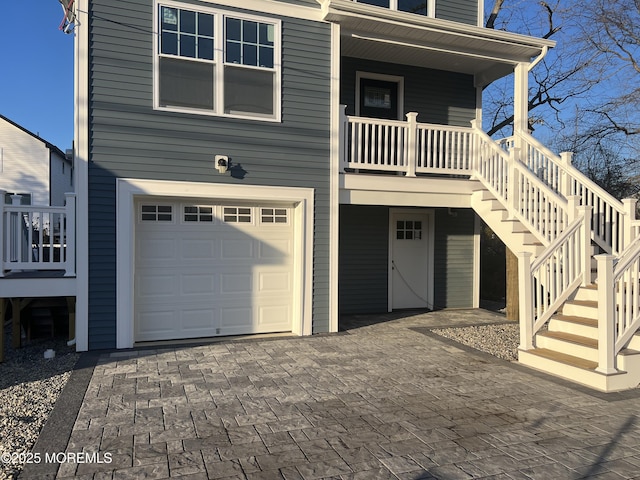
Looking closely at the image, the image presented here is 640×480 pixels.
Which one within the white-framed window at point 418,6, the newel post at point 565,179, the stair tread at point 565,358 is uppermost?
the white-framed window at point 418,6

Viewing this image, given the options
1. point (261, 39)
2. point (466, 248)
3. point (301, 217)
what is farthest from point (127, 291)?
point (466, 248)

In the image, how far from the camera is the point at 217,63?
681 cm

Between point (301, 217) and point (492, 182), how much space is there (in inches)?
135

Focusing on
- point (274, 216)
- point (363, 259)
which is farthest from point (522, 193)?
point (274, 216)

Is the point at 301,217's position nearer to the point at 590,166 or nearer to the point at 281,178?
the point at 281,178

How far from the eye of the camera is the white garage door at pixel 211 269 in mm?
6793

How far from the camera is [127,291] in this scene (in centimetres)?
634

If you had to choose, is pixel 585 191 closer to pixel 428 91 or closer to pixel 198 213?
pixel 428 91

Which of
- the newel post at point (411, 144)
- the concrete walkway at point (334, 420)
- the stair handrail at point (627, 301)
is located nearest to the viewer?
the concrete walkway at point (334, 420)

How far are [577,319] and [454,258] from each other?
14.3 ft

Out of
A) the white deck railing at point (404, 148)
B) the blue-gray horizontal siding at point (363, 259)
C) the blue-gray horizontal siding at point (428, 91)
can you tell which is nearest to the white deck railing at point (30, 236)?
the white deck railing at point (404, 148)

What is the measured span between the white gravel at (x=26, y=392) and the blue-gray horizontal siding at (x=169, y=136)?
2.34ft

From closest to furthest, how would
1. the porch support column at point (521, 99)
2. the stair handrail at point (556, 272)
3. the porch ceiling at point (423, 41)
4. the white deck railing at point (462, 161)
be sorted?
the stair handrail at point (556, 272) < the white deck railing at point (462, 161) < the porch ceiling at point (423, 41) < the porch support column at point (521, 99)

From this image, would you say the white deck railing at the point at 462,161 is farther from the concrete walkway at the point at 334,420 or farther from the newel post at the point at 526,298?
the concrete walkway at the point at 334,420
